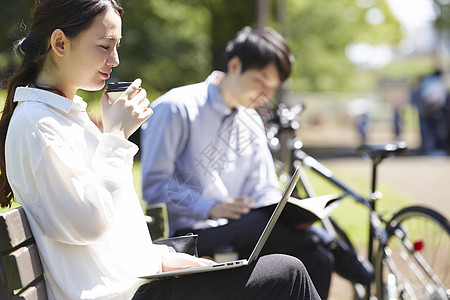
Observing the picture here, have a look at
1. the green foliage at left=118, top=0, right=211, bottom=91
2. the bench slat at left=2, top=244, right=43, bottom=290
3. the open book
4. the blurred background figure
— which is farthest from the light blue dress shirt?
the green foliage at left=118, top=0, right=211, bottom=91

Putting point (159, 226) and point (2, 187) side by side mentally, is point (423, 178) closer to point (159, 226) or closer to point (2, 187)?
point (159, 226)

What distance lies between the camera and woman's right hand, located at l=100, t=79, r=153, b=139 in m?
1.78

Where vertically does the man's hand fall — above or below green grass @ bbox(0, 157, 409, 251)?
above

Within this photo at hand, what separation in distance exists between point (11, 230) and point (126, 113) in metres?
0.44

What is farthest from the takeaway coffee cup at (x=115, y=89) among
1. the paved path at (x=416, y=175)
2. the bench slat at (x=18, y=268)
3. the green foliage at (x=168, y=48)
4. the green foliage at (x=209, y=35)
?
the green foliage at (x=168, y=48)

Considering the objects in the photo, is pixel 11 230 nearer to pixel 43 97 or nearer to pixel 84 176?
pixel 84 176

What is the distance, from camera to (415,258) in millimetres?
3135

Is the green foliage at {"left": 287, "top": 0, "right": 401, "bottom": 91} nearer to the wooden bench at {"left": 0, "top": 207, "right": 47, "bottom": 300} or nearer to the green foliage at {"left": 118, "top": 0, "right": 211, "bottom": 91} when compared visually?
the green foliage at {"left": 118, "top": 0, "right": 211, "bottom": 91}

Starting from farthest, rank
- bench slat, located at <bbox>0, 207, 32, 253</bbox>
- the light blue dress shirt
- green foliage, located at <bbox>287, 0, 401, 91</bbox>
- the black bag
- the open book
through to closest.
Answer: green foliage, located at <bbox>287, 0, 401, 91</bbox>, the light blue dress shirt, the open book, the black bag, bench slat, located at <bbox>0, 207, 32, 253</bbox>

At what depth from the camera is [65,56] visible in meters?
1.82

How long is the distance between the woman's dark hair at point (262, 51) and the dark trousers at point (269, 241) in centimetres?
80

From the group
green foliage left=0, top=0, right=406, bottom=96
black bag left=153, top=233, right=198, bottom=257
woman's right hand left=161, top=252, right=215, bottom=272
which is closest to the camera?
woman's right hand left=161, top=252, right=215, bottom=272

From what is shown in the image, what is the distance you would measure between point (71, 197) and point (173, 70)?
823 inches

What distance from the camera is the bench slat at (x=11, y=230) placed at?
62.7 inches
